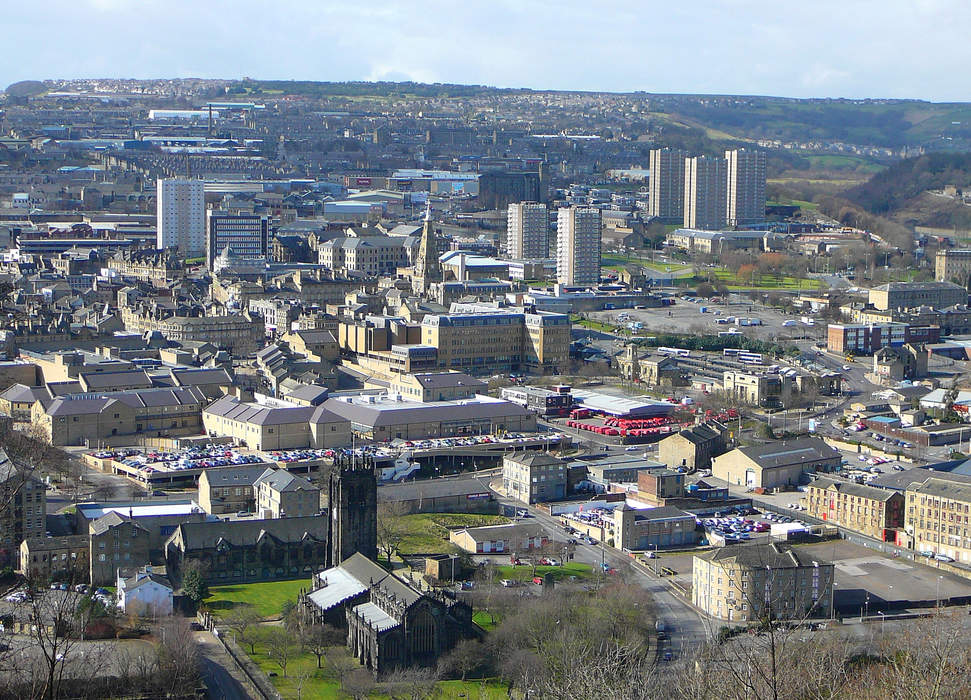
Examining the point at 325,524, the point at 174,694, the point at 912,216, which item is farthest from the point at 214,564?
the point at 912,216

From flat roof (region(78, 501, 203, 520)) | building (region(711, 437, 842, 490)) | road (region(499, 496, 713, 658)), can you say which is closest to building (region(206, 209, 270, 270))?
building (region(711, 437, 842, 490))

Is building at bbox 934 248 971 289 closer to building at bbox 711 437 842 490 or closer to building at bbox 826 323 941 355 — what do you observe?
building at bbox 826 323 941 355

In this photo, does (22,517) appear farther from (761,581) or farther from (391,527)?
(761,581)

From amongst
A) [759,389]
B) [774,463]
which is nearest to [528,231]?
[759,389]

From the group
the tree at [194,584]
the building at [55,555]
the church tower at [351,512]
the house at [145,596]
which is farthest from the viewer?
the building at [55,555]

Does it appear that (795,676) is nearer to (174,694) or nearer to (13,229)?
(174,694)

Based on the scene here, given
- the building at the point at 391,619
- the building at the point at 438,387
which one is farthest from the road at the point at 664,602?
the building at the point at 438,387

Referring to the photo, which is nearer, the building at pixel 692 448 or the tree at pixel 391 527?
the tree at pixel 391 527

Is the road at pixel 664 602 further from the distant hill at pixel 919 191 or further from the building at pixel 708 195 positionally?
the distant hill at pixel 919 191
